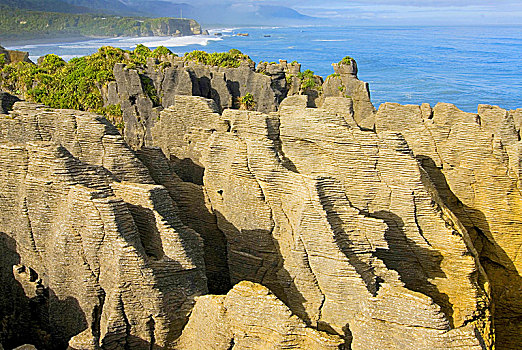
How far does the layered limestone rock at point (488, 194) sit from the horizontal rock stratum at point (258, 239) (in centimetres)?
4

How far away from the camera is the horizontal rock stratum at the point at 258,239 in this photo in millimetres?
9047

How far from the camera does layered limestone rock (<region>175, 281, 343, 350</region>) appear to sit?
853 centimetres

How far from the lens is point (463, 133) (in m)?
14.6

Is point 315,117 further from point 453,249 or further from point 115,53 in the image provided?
point 115,53

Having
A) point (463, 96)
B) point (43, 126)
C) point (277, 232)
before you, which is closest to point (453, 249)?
point (277, 232)

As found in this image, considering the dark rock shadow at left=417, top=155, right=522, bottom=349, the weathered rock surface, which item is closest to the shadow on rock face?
the weathered rock surface

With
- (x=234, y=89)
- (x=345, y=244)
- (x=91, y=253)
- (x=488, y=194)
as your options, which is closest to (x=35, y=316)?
(x=91, y=253)

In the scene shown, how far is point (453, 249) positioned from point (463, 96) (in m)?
75.1

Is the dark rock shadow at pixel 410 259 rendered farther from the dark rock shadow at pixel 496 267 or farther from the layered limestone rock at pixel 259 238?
the dark rock shadow at pixel 496 267

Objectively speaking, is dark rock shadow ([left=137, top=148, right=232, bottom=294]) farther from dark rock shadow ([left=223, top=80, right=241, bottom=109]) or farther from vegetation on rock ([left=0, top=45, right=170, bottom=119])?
dark rock shadow ([left=223, top=80, right=241, bottom=109])

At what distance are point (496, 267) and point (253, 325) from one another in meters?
9.26

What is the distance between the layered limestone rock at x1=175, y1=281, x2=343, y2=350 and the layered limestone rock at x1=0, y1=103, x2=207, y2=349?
0.87m

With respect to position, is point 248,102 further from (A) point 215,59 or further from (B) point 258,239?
(B) point 258,239

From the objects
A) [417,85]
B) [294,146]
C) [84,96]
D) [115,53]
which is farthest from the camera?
[417,85]
